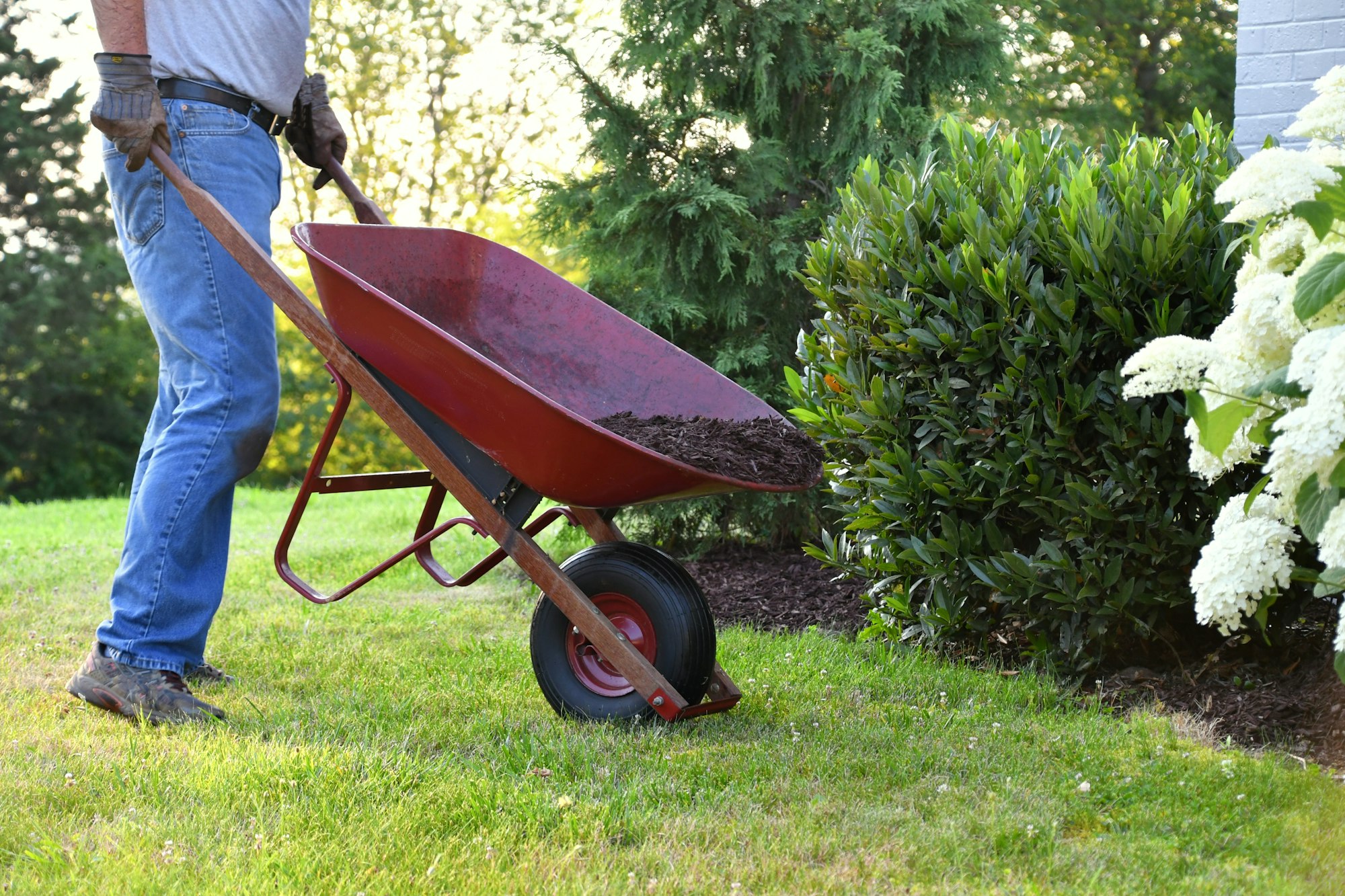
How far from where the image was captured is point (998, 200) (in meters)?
2.97

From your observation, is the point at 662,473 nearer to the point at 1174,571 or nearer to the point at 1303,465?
the point at 1303,465

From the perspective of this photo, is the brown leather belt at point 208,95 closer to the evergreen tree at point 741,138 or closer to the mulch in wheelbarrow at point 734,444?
the mulch in wheelbarrow at point 734,444

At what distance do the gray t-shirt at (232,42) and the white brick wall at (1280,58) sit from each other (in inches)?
119

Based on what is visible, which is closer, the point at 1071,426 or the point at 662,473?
the point at 662,473

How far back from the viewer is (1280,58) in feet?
12.7

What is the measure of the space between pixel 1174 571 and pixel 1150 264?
2.46 ft

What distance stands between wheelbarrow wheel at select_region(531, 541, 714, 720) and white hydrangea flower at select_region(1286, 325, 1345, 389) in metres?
1.31

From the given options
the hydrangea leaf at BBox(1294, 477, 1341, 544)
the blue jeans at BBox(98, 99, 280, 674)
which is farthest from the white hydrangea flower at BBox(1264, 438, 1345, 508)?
the blue jeans at BBox(98, 99, 280, 674)

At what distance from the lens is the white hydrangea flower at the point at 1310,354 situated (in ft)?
5.42

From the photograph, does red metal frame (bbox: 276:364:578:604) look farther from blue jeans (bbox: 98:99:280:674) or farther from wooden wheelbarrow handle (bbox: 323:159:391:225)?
wooden wheelbarrow handle (bbox: 323:159:391:225)

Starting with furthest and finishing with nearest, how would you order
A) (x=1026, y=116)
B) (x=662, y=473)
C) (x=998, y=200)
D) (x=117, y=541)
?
1. (x=1026, y=116)
2. (x=117, y=541)
3. (x=998, y=200)
4. (x=662, y=473)

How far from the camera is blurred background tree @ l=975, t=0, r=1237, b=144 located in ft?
52.6

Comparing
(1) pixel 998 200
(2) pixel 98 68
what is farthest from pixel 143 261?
(1) pixel 998 200

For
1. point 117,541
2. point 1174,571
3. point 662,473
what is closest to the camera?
point 662,473
